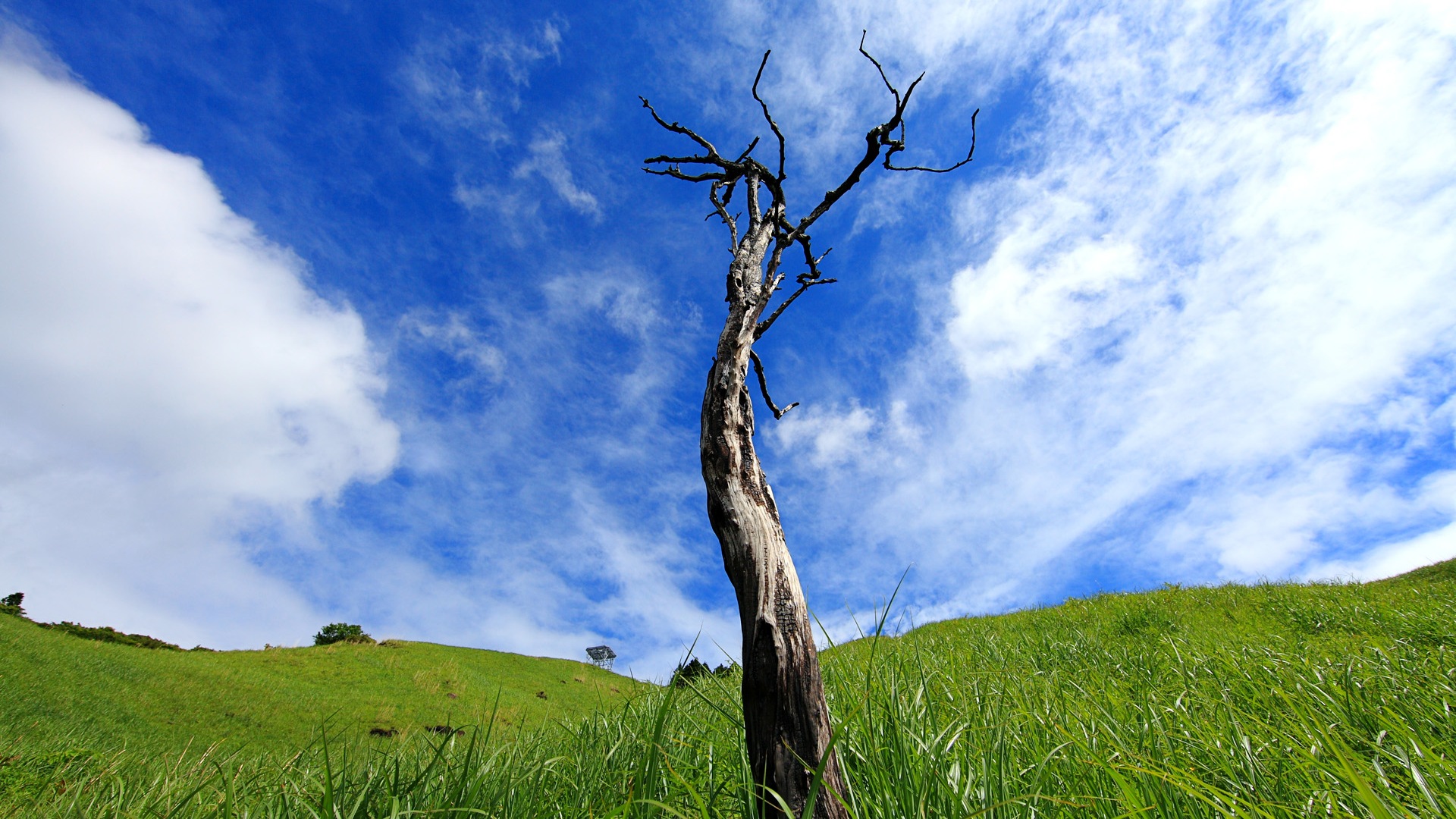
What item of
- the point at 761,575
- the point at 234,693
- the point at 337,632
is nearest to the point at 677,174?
the point at 761,575

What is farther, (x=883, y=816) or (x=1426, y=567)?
(x=1426, y=567)

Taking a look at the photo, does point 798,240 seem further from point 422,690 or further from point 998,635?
point 422,690

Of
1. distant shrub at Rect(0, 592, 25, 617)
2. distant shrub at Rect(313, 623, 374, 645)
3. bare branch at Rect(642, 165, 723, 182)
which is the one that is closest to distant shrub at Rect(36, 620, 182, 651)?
distant shrub at Rect(0, 592, 25, 617)

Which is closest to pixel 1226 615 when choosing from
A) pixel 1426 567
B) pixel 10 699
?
pixel 1426 567

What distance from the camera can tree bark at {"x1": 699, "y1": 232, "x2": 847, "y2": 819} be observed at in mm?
2516

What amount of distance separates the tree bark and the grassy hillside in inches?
140

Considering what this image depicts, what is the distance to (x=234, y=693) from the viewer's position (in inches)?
394

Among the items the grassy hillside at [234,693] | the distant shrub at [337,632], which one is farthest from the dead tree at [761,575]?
the distant shrub at [337,632]

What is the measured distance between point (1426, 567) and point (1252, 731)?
15453 millimetres

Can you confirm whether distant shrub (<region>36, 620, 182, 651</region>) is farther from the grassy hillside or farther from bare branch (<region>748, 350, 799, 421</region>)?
bare branch (<region>748, 350, 799, 421</region>)

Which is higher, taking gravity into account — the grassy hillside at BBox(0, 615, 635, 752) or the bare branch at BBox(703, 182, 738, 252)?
the bare branch at BBox(703, 182, 738, 252)

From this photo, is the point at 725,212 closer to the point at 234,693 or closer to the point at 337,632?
the point at 234,693

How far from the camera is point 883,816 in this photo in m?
2.26

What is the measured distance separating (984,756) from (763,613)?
3.51ft
